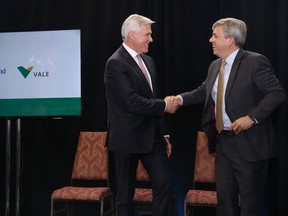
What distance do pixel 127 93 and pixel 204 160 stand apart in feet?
5.14

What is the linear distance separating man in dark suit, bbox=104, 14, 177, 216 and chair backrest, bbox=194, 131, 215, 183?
1.10 metres

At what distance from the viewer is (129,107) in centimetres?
343

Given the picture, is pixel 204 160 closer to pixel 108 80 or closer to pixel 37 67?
pixel 108 80

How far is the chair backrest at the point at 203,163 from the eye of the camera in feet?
15.1

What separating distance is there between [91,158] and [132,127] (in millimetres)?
1517

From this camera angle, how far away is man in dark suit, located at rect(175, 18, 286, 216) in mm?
3227

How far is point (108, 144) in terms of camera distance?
3.59m

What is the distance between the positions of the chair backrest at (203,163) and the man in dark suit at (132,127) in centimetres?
110

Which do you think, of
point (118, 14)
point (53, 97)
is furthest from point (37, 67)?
point (118, 14)

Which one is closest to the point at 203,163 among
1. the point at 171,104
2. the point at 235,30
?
the point at 171,104

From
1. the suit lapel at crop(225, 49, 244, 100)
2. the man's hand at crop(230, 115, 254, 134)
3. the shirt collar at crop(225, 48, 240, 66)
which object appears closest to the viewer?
the man's hand at crop(230, 115, 254, 134)

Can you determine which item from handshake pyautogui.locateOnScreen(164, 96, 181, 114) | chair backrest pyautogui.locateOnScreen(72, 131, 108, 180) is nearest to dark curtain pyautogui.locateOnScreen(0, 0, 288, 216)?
chair backrest pyautogui.locateOnScreen(72, 131, 108, 180)

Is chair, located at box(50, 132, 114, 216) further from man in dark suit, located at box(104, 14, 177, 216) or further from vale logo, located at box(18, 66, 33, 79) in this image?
man in dark suit, located at box(104, 14, 177, 216)

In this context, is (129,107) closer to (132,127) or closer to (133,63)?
(132,127)
